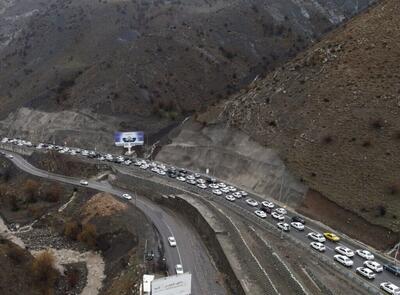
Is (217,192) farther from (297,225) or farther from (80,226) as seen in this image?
(80,226)

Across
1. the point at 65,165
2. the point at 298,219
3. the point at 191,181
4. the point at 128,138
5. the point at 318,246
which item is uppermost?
the point at 128,138

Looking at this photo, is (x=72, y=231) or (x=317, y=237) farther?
(x=72, y=231)

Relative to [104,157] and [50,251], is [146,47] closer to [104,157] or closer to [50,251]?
[104,157]

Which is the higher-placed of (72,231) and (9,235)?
(72,231)

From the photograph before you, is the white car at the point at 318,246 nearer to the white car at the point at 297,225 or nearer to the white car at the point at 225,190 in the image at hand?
the white car at the point at 297,225

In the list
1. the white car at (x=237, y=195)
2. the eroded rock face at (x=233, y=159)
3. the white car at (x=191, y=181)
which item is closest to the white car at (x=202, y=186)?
the white car at (x=191, y=181)

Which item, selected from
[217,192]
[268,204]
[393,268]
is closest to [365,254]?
[393,268]

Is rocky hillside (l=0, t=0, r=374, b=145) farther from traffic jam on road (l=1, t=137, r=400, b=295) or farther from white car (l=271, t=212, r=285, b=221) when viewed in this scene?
white car (l=271, t=212, r=285, b=221)
